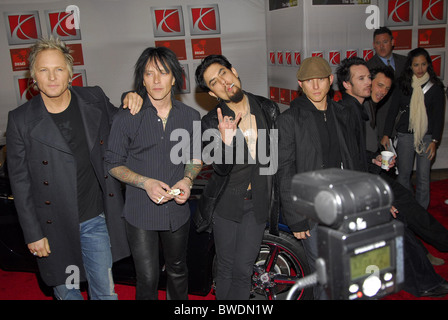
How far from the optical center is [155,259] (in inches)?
100

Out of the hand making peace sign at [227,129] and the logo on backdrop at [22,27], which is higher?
the logo on backdrop at [22,27]

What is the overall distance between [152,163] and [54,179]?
22.3 inches

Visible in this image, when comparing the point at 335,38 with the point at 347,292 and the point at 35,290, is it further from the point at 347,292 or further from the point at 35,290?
the point at 347,292

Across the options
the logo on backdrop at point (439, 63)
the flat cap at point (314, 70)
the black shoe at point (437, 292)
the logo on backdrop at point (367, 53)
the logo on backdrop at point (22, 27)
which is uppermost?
the logo on backdrop at point (22, 27)

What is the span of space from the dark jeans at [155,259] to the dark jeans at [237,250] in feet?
0.75

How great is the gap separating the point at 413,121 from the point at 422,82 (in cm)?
42

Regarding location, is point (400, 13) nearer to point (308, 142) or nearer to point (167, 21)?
point (167, 21)

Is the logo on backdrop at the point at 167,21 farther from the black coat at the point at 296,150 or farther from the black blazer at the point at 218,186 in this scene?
the black coat at the point at 296,150

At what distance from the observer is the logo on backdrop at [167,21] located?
21.8 ft

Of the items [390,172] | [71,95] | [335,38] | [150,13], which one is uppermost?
[150,13]

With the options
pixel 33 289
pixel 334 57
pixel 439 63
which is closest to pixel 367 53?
pixel 334 57

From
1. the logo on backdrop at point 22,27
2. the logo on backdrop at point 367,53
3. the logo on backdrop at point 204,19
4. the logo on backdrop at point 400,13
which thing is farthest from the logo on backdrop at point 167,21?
the logo on backdrop at point 400,13

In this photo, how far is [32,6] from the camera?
6398 millimetres

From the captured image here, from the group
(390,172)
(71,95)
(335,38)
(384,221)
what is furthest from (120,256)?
(335,38)
